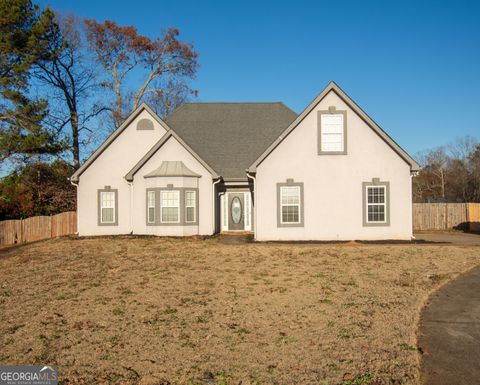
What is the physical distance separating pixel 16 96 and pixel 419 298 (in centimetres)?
2623

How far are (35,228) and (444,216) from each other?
997 inches

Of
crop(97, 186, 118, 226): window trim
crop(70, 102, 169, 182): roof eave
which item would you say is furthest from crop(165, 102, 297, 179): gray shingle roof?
crop(97, 186, 118, 226): window trim

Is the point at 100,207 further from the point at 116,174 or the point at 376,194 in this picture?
the point at 376,194

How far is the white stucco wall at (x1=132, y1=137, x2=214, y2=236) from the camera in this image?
21.6m

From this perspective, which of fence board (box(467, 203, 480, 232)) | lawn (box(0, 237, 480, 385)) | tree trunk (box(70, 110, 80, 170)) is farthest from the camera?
tree trunk (box(70, 110, 80, 170))

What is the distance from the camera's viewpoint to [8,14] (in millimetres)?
27531

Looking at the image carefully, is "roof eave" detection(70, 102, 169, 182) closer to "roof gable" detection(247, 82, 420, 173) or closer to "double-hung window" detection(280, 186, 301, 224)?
"roof gable" detection(247, 82, 420, 173)

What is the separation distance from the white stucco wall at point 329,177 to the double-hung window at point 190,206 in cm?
357

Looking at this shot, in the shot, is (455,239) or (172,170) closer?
(172,170)

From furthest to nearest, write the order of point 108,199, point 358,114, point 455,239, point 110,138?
point 108,199, point 110,138, point 455,239, point 358,114

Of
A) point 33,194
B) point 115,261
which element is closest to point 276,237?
point 115,261

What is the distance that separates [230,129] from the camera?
2658 cm

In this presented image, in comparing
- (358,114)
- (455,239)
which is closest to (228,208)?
(358,114)

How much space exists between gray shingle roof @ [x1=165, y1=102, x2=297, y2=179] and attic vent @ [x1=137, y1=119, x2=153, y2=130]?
2.25m
